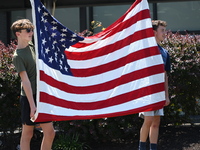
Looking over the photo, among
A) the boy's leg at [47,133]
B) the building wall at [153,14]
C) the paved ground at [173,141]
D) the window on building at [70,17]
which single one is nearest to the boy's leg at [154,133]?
the paved ground at [173,141]

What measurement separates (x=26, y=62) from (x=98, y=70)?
0.91m

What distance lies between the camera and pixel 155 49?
4.98 metres

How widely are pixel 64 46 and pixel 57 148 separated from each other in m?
2.47

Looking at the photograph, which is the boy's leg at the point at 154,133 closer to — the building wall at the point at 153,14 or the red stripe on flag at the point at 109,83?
the red stripe on flag at the point at 109,83

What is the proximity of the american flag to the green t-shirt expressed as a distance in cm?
29

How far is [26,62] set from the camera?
5.03 m

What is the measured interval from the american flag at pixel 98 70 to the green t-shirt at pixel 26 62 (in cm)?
29

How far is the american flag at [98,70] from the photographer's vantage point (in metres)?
4.79

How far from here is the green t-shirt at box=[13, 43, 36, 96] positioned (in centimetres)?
498

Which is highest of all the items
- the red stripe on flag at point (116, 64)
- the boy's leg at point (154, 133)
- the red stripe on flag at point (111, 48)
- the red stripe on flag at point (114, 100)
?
the red stripe on flag at point (111, 48)

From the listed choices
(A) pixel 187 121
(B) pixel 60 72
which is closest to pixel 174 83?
(A) pixel 187 121

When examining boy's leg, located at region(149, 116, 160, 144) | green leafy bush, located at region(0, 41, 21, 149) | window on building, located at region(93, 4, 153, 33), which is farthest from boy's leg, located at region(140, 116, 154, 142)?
window on building, located at region(93, 4, 153, 33)

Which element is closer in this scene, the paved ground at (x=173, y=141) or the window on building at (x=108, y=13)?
the paved ground at (x=173, y=141)

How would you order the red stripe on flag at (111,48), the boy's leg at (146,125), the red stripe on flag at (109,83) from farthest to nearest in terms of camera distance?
the boy's leg at (146,125) < the red stripe on flag at (111,48) < the red stripe on flag at (109,83)
